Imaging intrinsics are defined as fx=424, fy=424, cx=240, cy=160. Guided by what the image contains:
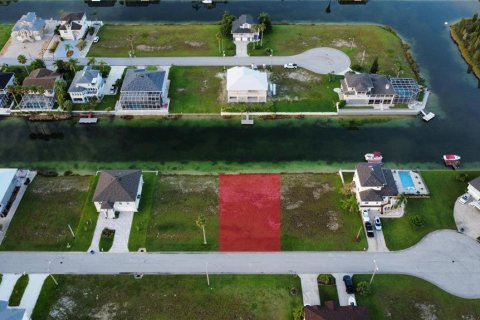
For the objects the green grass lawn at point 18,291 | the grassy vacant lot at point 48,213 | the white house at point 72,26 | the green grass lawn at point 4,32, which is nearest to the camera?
the green grass lawn at point 18,291

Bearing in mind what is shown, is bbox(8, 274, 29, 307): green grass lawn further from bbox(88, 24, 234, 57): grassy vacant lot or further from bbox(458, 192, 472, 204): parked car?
bbox(458, 192, 472, 204): parked car

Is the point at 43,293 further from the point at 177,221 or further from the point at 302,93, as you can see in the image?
the point at 302,93

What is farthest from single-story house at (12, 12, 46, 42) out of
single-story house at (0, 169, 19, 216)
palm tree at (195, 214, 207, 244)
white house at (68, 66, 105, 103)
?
palm tree at (195, 214, 207, 244)

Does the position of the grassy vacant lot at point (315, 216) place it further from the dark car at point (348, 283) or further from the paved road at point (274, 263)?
the dark car at point (348, 283)

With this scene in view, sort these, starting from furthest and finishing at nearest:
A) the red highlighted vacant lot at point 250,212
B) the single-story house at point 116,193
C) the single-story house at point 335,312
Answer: the single-story house at point 116,193, the red highlighted vacant lot at point 250,212, the single-story house at point 335,312

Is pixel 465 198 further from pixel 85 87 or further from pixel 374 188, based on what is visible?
pixel 85 87

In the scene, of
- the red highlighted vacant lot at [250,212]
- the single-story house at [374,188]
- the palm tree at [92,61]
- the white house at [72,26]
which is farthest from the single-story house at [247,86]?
the white house at [72,26]
